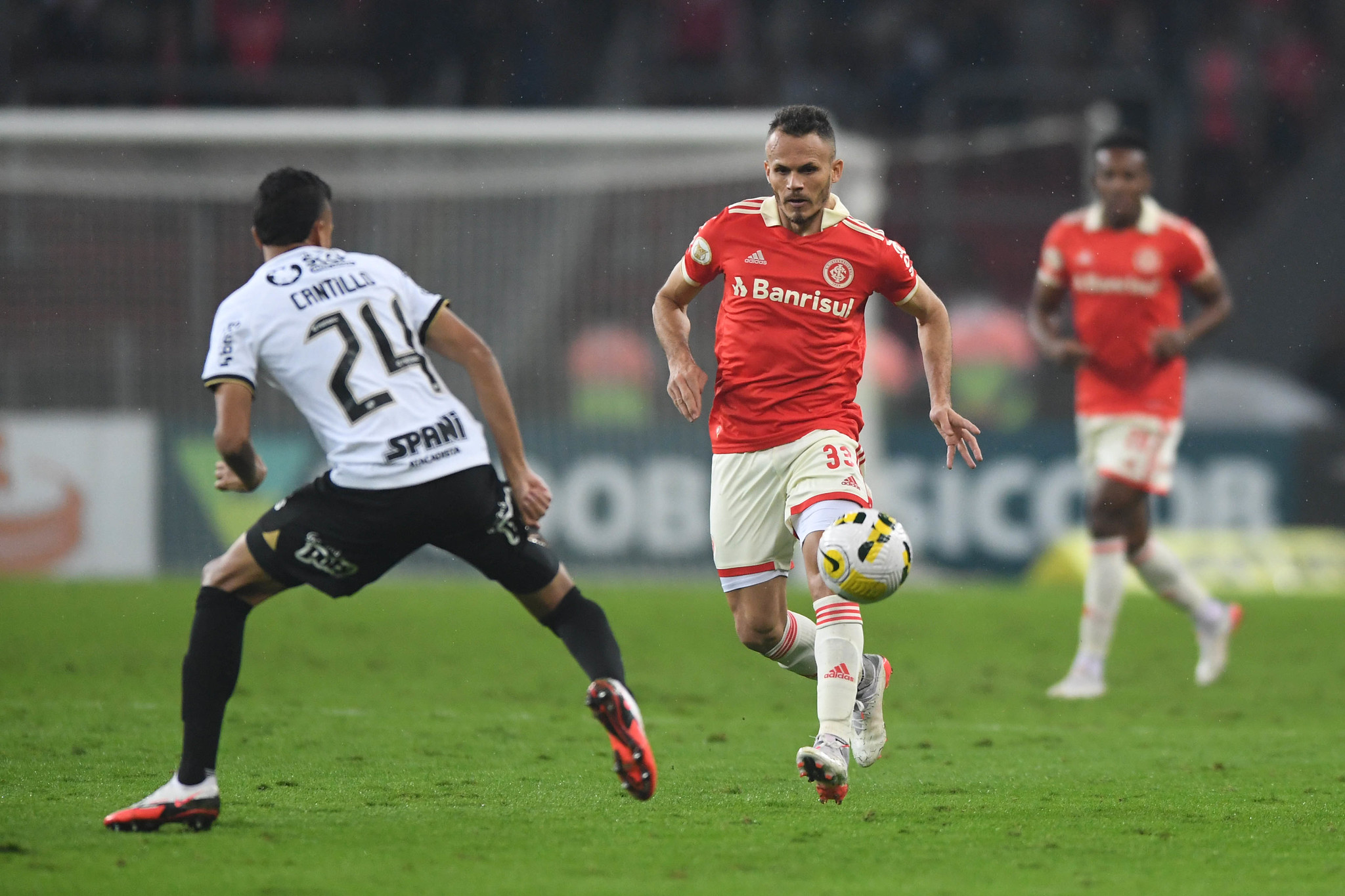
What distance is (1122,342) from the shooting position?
9.06m

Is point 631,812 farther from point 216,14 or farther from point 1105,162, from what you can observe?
point 216,14

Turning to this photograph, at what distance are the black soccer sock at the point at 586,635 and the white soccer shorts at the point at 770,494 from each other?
0.83 m

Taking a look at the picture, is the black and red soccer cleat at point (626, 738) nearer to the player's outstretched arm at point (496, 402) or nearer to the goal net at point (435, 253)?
the player's outstretched arm at point (496, 402)

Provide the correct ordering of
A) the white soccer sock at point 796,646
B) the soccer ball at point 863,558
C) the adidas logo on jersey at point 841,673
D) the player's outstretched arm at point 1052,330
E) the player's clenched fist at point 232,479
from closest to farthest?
1. the player's clenched fist at point 232,479
2. the soccer ball at point 863,558
3. the adidas logo on jersey at point 841,673
4. the white soccer sock at point 796,646
5. the player's outstretched arm at point 1052,330

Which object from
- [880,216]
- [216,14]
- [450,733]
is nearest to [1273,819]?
[450,733]

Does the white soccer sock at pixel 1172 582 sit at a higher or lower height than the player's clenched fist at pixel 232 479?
lower

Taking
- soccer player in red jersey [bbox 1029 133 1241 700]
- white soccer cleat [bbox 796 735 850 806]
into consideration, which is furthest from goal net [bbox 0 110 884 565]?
white soccer cleat [bbox 796 735 850 806]

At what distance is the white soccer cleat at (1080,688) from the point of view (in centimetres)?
861

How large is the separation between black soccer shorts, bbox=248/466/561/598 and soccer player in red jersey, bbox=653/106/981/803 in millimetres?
1005

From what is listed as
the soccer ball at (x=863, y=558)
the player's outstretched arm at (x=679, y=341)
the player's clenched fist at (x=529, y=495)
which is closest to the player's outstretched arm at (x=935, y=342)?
the soccer ball at (x=863, y=558)

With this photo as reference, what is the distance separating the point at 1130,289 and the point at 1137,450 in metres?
0.86

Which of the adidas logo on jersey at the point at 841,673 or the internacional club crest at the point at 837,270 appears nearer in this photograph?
the adidas logo on jersey at the point at 841,673

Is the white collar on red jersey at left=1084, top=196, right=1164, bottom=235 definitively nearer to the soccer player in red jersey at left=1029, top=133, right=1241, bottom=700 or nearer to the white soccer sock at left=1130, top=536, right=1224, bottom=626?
the soccer player in red jersey at left=1029, top=133, right=1241, bottom=700

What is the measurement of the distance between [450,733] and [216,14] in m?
13.8
